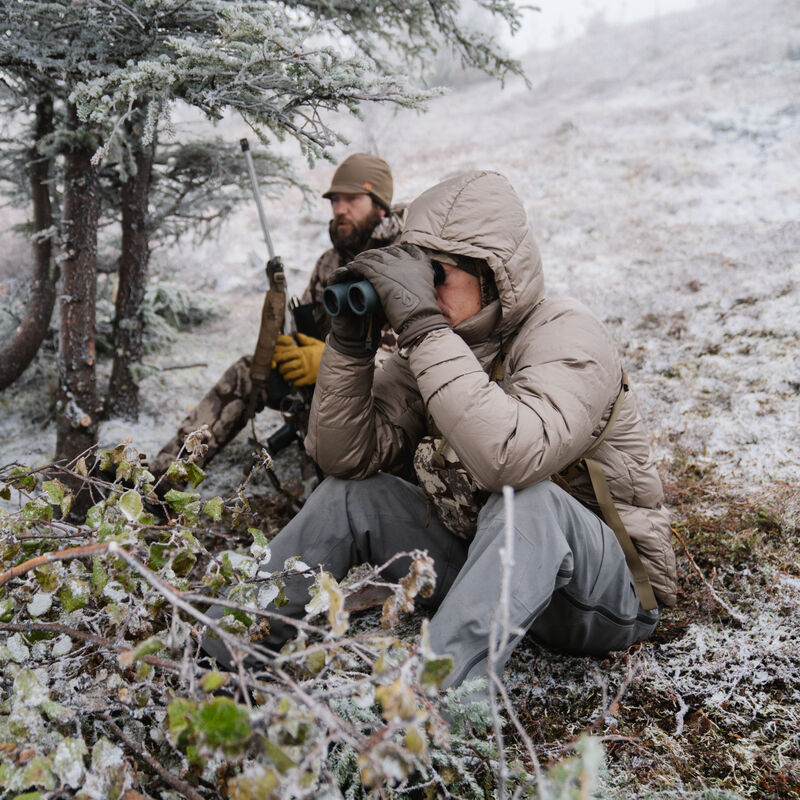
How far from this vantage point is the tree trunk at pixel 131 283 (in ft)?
14.6

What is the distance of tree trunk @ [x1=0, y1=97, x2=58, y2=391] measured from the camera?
14.9 ft

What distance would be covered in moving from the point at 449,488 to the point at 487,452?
0.48 meters

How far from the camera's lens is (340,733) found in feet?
3.30

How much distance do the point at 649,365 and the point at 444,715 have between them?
12.8 feet

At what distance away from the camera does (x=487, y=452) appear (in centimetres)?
191

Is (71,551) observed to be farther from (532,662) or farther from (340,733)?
(532,662)

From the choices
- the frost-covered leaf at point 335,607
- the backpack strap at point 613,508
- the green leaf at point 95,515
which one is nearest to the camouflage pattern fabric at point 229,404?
the backpack strap at point 613,508

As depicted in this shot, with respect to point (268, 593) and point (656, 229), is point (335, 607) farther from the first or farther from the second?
point (656, 229)

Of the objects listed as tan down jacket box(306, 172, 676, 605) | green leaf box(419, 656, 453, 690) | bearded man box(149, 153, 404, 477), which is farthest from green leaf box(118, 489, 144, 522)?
bearded man box(149, 153, 404, 477)

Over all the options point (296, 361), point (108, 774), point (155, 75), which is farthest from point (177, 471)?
point (296, 361)

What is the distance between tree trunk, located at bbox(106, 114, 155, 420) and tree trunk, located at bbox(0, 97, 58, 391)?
1.86ft

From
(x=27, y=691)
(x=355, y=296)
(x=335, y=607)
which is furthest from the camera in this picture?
(x=355, y=296)

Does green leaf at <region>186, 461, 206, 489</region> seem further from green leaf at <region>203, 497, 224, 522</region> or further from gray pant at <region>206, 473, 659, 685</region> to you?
gray pant at <region>206, 473, 659, 685</region>

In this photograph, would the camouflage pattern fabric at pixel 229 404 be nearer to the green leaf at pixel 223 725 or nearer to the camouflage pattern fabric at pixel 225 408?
the camouflage pattern fabric at pixel 225 408
